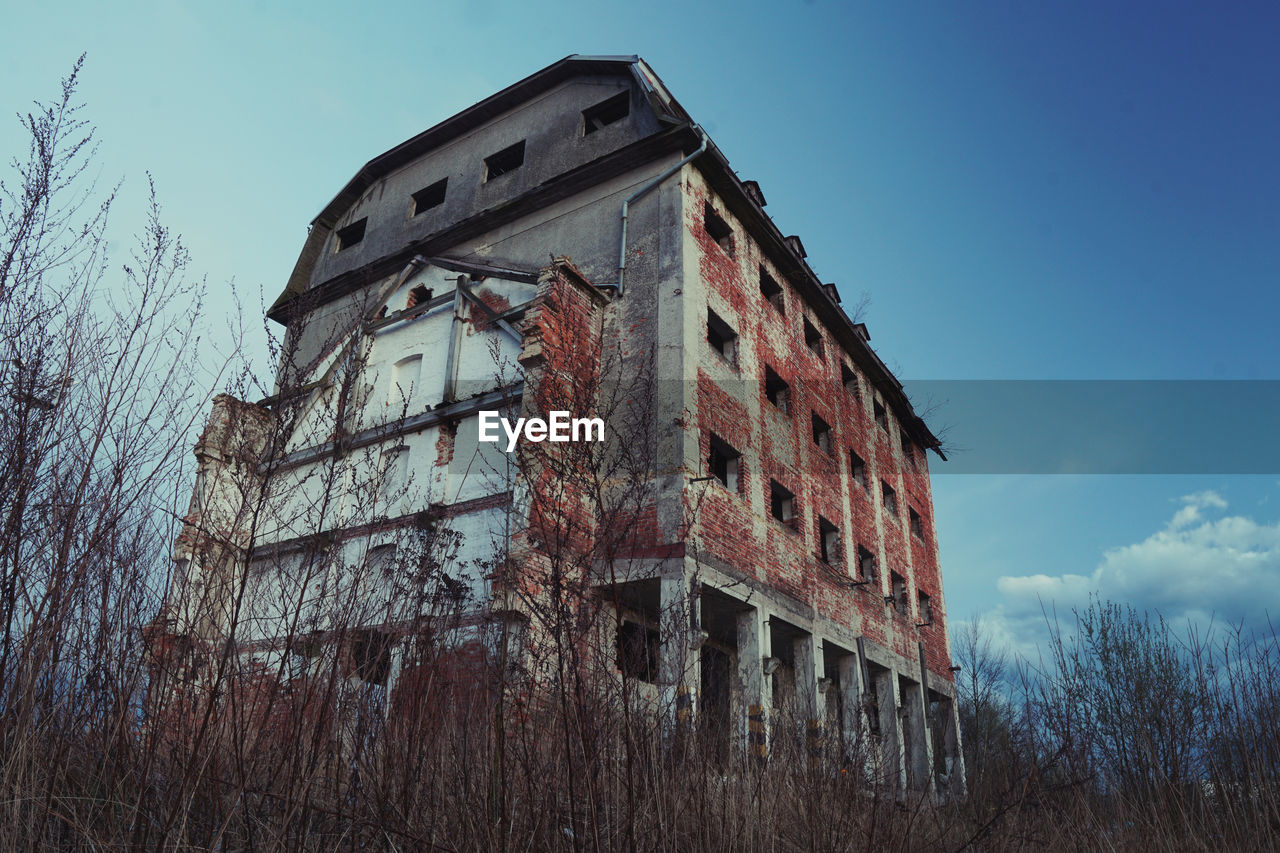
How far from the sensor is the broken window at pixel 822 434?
712 inches

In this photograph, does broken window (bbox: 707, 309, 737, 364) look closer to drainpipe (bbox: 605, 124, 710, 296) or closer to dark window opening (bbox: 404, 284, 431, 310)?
drainpipe (bbox: 605, 124, 710, 296)

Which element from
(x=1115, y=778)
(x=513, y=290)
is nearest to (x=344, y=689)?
(x=1115, y=778)

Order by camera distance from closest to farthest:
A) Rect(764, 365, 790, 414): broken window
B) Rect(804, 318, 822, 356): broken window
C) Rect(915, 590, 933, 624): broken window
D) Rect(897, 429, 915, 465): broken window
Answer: Rect(764, 365, 790, 414): broken window < Rect(804, 318, 822, 356): broken window < Rect(915, 590, 933, 624): broken window < Rect(897, 429, 915, 465): broken window

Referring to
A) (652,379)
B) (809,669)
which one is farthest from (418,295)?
(809,669)

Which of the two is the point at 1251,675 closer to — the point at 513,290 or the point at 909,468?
the point at 513,290

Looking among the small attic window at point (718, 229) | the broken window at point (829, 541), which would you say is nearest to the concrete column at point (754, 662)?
the broken window at point (829, 541)

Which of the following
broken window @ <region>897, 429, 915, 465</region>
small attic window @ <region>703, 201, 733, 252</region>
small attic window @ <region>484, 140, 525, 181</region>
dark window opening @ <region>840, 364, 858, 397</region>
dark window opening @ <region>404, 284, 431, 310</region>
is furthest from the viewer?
broken window @ <region>897, 429, 915, 465</region>

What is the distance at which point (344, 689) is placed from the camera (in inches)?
142

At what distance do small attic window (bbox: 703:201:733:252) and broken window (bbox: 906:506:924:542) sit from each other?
996 centimetres

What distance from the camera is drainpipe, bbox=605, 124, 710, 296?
14961 mm

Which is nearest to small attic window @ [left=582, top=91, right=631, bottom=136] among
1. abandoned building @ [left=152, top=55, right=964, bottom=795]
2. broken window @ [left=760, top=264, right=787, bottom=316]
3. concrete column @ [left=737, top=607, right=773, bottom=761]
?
abandoned building @ [left=152, top=55, right=964, bottom=795]

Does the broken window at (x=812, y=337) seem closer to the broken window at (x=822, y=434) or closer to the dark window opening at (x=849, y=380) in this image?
the dark window opening at (x=849, y=380)

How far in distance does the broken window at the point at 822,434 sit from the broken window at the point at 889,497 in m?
3.41

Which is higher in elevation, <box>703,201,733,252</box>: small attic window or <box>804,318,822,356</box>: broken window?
<box>703,201,733,252</box>: small attic window
